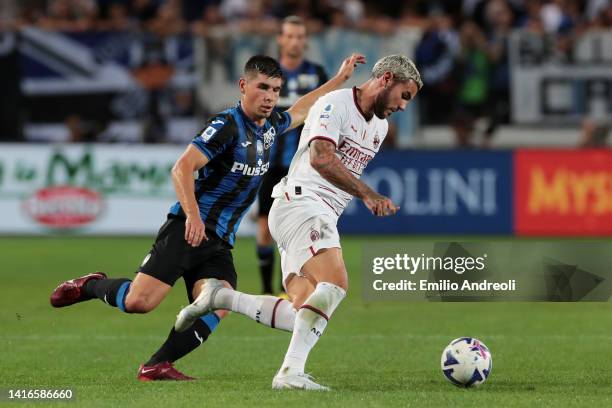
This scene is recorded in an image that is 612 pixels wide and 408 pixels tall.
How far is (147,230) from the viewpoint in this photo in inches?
741

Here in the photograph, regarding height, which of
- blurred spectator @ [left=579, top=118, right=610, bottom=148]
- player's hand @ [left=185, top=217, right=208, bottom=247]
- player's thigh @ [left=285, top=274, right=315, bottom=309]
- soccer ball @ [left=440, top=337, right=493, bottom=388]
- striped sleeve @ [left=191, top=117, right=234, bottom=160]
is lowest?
soccer ball @ [left=440, top=337, right=493, bottom=388]

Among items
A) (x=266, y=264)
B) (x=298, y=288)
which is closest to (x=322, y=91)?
(x=298, y=288)

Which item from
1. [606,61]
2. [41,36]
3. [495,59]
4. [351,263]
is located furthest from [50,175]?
[606,61]

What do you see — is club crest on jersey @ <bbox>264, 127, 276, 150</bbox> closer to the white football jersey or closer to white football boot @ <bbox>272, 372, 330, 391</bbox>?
the white football jersey

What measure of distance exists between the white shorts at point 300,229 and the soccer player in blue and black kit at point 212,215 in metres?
0.29

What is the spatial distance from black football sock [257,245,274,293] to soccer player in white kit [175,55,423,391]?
13.8ft

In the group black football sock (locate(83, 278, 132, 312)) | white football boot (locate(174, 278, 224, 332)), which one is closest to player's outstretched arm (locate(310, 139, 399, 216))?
white football boot (locate(174, 278, 224, 332))

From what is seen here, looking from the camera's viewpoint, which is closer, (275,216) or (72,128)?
(275,216)

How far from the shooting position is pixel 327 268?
24.1ft

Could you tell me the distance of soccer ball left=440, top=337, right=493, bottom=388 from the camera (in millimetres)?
7250

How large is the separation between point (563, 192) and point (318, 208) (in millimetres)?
11384

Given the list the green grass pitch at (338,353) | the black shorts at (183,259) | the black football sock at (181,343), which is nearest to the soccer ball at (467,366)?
the green grass pitch at (338,353)

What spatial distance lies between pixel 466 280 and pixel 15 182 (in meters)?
11.5

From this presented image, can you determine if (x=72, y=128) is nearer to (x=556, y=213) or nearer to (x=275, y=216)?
(x=556, y=213)
